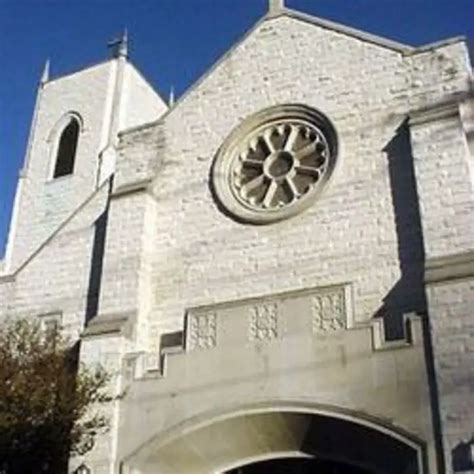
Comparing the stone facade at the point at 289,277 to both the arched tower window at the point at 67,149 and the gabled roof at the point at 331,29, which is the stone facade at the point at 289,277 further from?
the arched tower window at the point at 67,149

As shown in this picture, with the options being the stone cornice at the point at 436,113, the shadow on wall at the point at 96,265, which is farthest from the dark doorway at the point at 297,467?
the stone cornice at the point at 436,113

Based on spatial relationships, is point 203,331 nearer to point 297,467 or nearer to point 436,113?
point 297,467

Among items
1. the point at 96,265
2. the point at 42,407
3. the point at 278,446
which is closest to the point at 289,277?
the point at 278,446

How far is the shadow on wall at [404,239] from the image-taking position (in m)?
11.9

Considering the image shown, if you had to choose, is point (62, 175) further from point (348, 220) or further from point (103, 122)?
point (348, 220)

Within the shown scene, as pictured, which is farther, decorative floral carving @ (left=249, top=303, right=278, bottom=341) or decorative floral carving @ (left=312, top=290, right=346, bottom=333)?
decorative floral carving @ (left=249, top=303, right=278, bottom=341)

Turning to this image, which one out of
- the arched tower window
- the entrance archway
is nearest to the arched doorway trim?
the entrance archway

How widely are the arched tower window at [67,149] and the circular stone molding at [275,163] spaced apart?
51.0 ft

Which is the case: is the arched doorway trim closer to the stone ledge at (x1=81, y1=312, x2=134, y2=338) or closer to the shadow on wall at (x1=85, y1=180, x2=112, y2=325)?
the stone ledge at (x1=81, y1=312, x2=134, y2=338)

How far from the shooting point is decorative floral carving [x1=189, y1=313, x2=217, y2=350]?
40.0 ft

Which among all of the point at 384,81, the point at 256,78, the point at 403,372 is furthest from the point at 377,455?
the point at 256,78

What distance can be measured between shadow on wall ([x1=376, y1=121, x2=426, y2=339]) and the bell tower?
48.9ft

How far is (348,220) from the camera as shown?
13.1m

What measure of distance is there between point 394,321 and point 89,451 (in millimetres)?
4871
